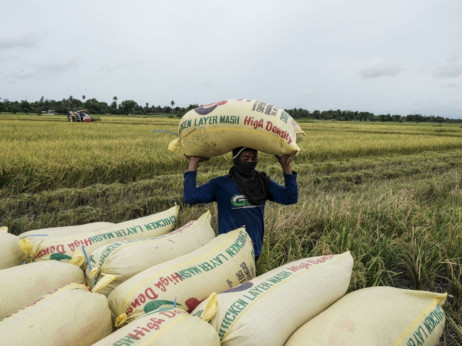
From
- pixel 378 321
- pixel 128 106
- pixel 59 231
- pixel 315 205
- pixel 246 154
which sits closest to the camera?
pixel 378 321

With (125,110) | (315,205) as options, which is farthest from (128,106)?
(315,205)

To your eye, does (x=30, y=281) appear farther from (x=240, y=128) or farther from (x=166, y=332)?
(x=240, y=128)

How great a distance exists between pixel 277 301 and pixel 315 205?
2.36 metres

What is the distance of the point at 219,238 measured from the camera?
6.57ft

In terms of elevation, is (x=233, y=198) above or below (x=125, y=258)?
above

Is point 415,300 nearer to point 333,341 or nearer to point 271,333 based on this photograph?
point 333,341

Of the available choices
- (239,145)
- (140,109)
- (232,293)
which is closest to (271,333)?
(232,293)

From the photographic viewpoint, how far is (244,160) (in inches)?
88.7

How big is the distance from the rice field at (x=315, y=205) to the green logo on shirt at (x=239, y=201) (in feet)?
1.54

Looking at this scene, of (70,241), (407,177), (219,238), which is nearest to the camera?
(219,238)

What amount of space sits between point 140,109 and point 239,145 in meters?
65.6

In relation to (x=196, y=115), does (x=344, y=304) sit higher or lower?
lower

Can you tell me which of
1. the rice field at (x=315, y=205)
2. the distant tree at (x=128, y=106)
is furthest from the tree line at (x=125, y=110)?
the rice field at (x=315, y=205)

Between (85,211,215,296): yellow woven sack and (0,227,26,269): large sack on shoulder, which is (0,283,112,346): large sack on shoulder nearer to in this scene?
(85,211,215,296): yellow woven sack
